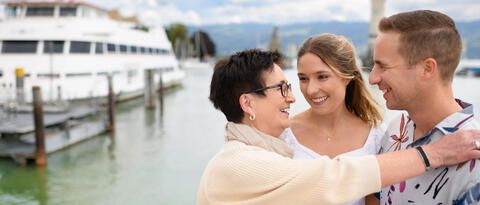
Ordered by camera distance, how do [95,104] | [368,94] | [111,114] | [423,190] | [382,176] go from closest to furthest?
[382,176] < [423,190] < [368,94] < [111,114] < [95,104]

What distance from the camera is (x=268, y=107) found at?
1860 millimetres

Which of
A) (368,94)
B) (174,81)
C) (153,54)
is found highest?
(368,94)

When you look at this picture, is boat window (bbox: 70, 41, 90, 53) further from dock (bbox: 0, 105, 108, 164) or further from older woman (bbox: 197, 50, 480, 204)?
older woman (bbox: 197, 50, 480, 204)

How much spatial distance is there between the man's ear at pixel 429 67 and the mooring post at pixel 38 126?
400 inches

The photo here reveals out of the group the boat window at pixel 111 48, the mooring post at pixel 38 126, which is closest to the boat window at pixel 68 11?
the boat window at pixel 111 48

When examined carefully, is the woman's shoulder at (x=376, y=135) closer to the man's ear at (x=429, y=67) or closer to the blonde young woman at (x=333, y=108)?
the blonde young woman at (x=333, y=108)

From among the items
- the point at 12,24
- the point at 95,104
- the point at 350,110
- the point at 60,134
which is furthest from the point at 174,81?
the point at 350,110

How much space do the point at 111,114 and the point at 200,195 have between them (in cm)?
1497

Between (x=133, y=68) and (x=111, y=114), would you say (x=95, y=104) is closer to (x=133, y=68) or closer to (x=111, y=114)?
(x=111, y=114)

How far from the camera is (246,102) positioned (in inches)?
72.2

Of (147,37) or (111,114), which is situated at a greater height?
(147,37)

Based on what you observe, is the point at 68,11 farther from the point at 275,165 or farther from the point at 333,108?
the point at 275,165

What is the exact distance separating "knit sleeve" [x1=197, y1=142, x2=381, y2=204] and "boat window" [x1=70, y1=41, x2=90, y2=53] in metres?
19.8

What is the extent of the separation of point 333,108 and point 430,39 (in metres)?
0.95
